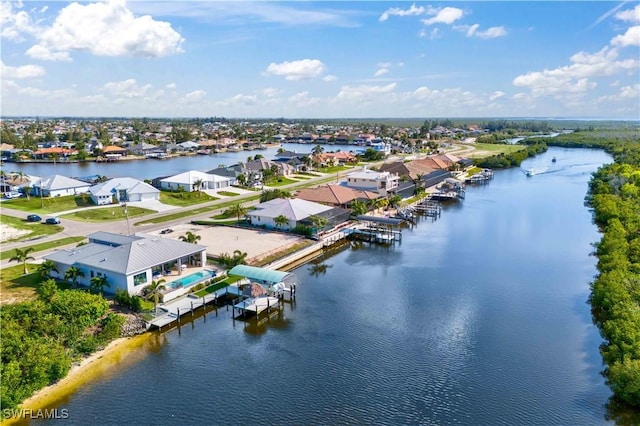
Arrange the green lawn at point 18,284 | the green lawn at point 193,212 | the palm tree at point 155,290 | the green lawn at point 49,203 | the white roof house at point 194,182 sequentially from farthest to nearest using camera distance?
the white roof house at point 194,182
the green lawn at point 49,203
the green lawn at point 193,212
the green lawn at point 18,284
the palm tree at point 155,290

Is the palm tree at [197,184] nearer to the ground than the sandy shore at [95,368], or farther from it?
farther from it

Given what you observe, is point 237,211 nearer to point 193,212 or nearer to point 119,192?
point 193,212

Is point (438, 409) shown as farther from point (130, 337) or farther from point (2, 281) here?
point (2, 281)

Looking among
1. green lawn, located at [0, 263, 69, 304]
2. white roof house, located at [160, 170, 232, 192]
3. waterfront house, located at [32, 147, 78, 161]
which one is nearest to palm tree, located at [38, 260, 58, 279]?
green lawn, located at [0, 263, 69, 304]

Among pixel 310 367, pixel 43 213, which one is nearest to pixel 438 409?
pixel 310 367

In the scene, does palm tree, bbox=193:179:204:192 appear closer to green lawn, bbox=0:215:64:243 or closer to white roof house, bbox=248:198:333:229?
white roof house, bbox=248:198:333:229

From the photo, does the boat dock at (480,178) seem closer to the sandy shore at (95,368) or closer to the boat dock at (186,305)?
the boat dock at (186,305)

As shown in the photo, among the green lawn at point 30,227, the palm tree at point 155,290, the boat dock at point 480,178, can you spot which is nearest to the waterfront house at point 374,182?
→ the boat dock at point 480,178

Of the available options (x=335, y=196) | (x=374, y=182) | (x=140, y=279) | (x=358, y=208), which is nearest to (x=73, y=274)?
(x=140, y=279)
